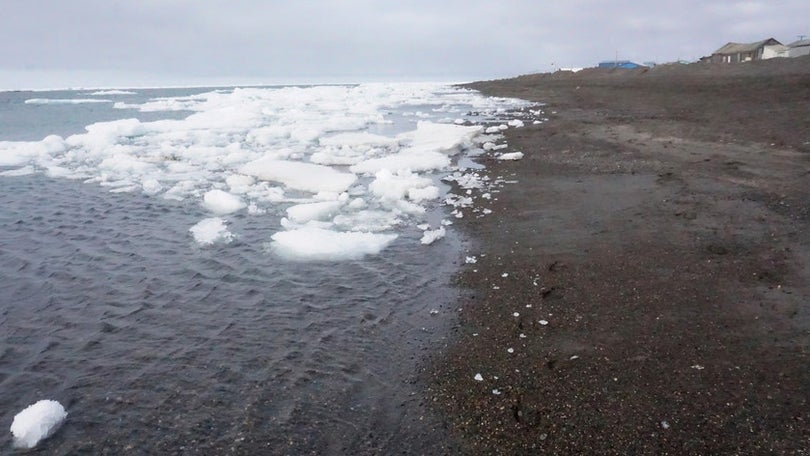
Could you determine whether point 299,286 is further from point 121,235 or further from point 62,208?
point 62,208

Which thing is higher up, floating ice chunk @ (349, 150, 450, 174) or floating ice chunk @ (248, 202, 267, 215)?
floating ice chunk @ (349, 150, 450, 174)

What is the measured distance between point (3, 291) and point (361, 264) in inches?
132

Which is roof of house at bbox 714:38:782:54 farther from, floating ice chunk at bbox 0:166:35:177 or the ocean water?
floating ice chunk at bbox 0:166:35:177

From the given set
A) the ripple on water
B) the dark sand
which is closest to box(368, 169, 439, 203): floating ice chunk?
the dark sand

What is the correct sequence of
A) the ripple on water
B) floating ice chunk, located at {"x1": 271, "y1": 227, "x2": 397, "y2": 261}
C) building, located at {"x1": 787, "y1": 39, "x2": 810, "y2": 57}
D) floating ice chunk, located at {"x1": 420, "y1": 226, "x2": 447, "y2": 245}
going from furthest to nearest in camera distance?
building, located at {"x1": 787, "y1": 39, "x2": 810, "y2": 57}
floating ice chunk, located at {"x1": 420, "y1": 226, "x2": 447, "y2": 245}
floating ice chunk, located at {"x1": 271, "y1": 227, "x2": 397, "y2": 261}
the ripple on water

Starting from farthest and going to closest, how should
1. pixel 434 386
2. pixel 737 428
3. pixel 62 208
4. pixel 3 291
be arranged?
pixel 62 208 → pixel 3 291 → pixel 434 386 → pixel 737 428

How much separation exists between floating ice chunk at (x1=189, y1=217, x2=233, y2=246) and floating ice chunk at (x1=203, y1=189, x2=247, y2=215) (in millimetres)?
508

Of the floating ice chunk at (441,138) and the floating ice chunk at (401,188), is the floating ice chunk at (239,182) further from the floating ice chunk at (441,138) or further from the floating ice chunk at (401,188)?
the floating ice chunk at (441,138)

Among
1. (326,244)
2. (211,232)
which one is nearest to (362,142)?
(211,232)

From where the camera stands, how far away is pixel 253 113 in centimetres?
2095

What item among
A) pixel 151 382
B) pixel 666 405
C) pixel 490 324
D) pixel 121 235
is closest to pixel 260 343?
pixel 151 382

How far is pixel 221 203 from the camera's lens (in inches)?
287

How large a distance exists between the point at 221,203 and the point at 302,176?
183 cm

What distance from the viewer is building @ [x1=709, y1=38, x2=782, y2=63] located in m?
36.8
